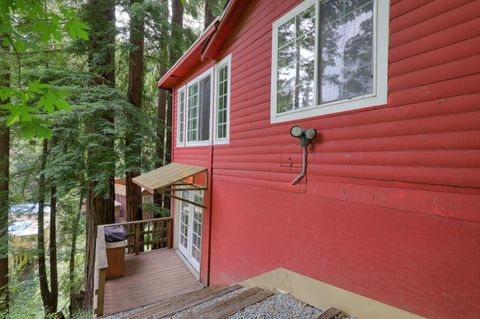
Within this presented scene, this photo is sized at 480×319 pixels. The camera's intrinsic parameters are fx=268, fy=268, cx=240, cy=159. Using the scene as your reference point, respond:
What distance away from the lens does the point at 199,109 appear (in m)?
7.00

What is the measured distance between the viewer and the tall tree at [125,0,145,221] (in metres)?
9.18

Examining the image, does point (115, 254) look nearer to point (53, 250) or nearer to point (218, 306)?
point (218, 306)

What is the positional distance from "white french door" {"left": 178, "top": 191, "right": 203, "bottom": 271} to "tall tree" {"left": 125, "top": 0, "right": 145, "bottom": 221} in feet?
7.99

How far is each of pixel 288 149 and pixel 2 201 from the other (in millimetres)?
11694

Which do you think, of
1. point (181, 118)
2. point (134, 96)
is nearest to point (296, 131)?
point (181, 118)

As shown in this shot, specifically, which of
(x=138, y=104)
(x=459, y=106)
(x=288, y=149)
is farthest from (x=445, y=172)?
(x=138, y=104)

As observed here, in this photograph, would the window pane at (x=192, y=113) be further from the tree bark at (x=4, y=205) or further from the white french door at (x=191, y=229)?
the tree bark at (x=4, y=205)

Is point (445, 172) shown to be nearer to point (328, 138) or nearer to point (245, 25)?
point (328, 138)

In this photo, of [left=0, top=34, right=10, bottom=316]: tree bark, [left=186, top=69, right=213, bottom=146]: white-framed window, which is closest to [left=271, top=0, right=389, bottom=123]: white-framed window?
[left=186, top=69, right=213, bottom=146]: white-framed window

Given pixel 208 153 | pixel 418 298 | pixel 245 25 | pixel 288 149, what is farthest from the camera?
pixel 208 153

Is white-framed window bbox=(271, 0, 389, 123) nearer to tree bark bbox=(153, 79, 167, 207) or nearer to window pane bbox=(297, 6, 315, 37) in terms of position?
window pane bbox=(297, 6, 315, 37)

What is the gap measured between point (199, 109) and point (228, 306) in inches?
194

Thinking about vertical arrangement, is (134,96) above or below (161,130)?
above

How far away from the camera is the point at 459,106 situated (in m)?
2.08
